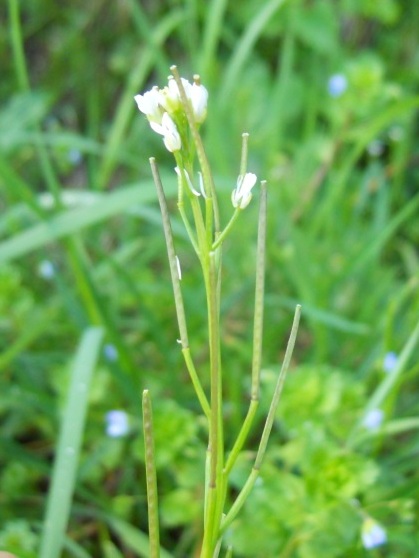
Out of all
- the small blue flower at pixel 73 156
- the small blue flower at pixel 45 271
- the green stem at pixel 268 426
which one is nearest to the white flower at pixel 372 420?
the green stem at pixel 268 426

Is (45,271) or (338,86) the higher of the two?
(338,86)

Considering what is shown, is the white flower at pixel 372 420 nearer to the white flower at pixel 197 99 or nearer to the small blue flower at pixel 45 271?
the white flower at pixel 197 99

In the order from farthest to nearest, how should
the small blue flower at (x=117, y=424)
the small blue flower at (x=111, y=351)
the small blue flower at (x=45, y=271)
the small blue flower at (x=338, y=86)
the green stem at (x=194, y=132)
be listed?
the small blue flower at (x=338, y=86) < the small blue flower at (x=45, y=271) < the small blue flower at (x=111, y=351) < the small blue flower at (x=117, y=424) < the green stem at (x=194, y=132)

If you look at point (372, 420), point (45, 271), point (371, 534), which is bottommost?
point (371, 534)

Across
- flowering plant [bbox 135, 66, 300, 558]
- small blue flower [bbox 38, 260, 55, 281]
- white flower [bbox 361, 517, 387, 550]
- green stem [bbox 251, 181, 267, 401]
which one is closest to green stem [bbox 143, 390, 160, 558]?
flowering plant [bbox 135, 66, 300, 558]

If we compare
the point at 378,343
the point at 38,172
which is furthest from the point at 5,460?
the point at 38,172

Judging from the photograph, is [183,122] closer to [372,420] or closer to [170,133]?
[170,133]

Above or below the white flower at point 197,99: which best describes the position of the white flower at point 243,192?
below

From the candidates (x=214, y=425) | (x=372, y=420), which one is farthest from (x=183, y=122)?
(x=372, y=420)
